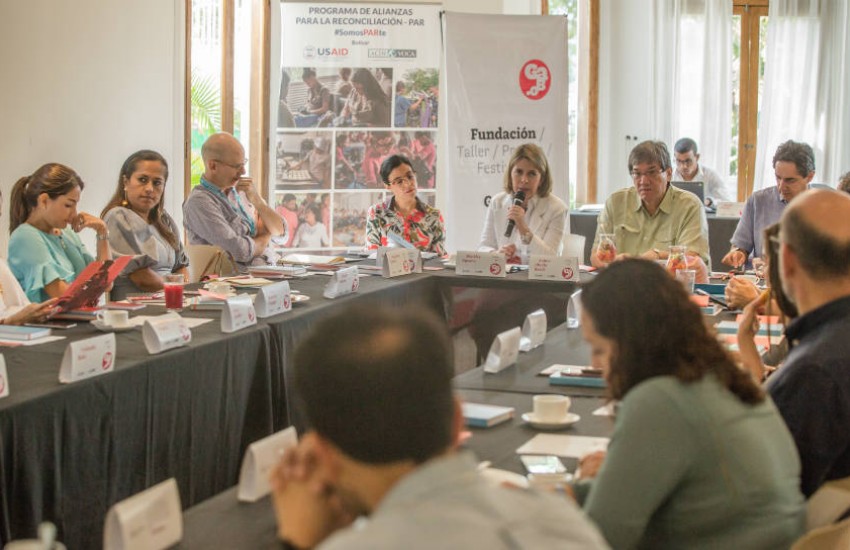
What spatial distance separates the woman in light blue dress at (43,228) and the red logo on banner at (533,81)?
144 inches

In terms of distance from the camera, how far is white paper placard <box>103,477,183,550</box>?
1591 mm

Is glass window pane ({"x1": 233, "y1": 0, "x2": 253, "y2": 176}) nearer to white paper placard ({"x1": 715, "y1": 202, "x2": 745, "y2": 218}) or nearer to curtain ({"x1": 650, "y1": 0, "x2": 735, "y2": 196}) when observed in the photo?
white paper placard ({"x1": 715, "y1": 202, "x2": 745, "y2": 218})

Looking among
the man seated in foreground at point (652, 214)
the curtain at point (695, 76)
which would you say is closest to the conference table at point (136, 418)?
the man seated in foreground at point (652, 214)

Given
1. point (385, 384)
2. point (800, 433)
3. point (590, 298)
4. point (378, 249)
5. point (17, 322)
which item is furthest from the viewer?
point (378, 249)

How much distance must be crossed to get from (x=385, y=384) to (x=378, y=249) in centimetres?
449

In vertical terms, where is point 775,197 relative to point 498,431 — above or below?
above

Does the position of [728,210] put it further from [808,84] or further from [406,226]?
[406,226]

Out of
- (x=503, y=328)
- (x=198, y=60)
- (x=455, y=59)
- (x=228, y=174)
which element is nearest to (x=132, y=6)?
(x=198, y=60)

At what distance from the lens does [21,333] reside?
3.16 m

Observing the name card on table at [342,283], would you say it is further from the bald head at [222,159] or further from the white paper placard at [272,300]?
the bald head at [222,159]

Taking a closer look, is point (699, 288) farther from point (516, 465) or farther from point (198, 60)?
point (198, 60)

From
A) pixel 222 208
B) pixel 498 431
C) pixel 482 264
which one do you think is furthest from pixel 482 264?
pixel 498 431

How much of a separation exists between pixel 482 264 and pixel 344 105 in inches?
110

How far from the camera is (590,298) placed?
1.75 meters
